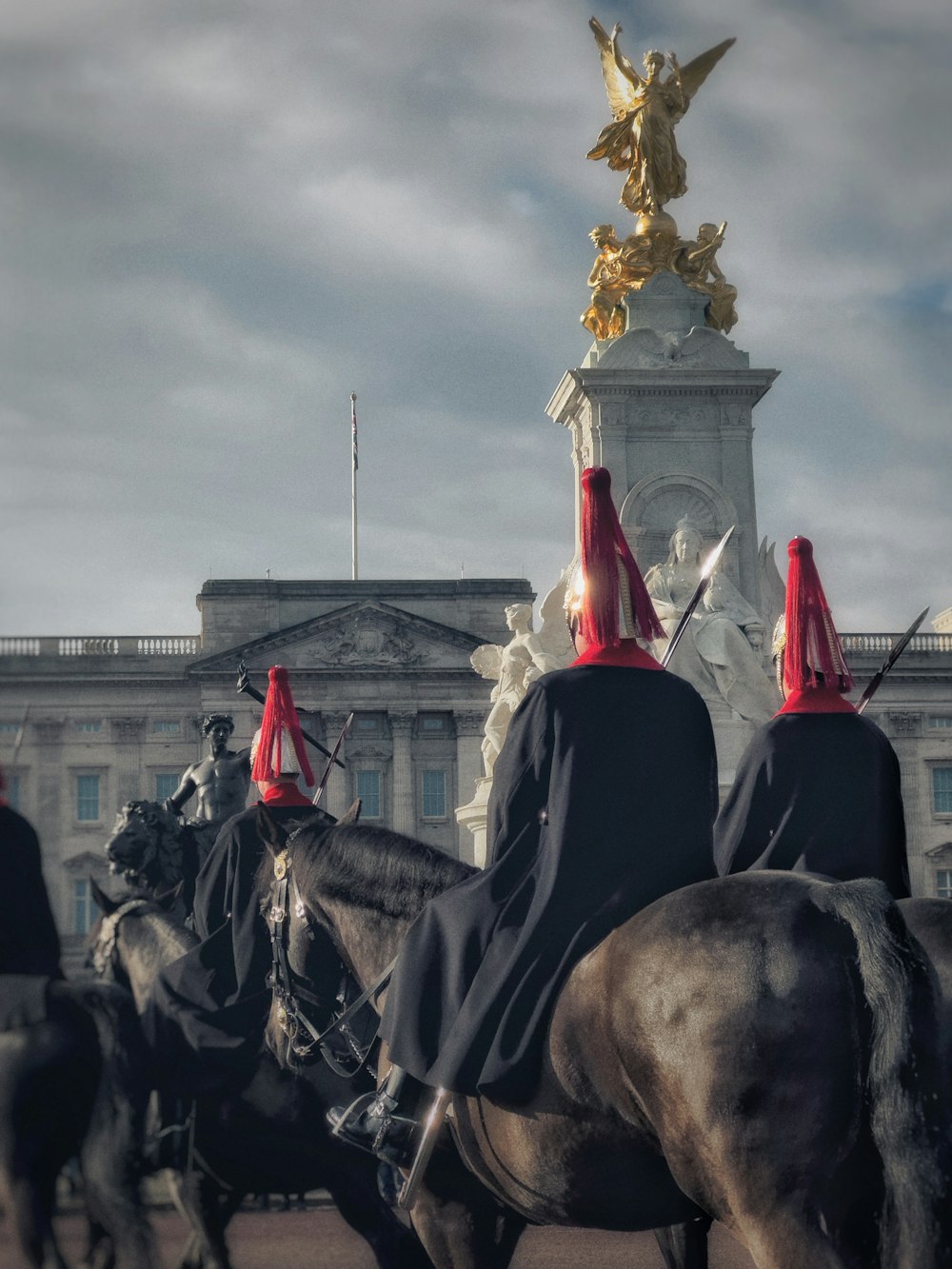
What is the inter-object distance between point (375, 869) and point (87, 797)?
207ft

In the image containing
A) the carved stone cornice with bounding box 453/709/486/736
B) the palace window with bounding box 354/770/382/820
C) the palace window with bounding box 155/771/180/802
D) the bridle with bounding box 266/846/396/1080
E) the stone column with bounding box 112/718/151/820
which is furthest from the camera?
the carved stone cornice with bounding box 453/709/486/736

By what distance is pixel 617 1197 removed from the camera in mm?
6016

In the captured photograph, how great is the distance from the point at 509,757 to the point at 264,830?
1720 mm

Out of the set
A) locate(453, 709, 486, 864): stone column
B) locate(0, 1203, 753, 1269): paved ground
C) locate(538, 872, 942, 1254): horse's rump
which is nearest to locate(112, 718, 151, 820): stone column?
locate(453, 709, 486, 864): stone column

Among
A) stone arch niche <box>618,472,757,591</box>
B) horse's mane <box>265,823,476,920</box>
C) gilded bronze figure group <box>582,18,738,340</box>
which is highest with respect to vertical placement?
gilded bronze figure group <box>582,18,738,340</box>

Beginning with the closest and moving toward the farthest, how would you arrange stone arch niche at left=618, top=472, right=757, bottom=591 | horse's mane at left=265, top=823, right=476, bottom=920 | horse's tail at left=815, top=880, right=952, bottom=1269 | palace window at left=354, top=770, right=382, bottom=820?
horse's tail at left=815, top=880, right=952, bottom=1269 < horse's mane at left=265, top=823, right=476, bottom=920 < stone arch niche at left=618, top=472, right=757, bottom=591 < palace window at left=354, top=770, right=382, bottom=820

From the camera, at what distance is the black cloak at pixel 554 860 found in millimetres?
6238

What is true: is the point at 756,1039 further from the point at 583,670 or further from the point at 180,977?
the point at 180,977

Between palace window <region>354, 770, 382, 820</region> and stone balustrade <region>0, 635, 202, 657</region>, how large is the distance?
25.2ft

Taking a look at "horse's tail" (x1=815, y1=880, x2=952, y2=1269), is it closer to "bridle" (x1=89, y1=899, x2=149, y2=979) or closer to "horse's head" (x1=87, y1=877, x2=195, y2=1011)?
"horse's head" (x1=87, y1=877, x2=195, y2=1011)

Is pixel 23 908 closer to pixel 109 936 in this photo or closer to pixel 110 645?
pixel 109 936

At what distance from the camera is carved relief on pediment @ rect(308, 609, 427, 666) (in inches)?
2793

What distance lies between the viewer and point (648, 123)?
2900 cm

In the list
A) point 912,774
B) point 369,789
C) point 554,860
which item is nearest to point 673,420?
point 554,860
